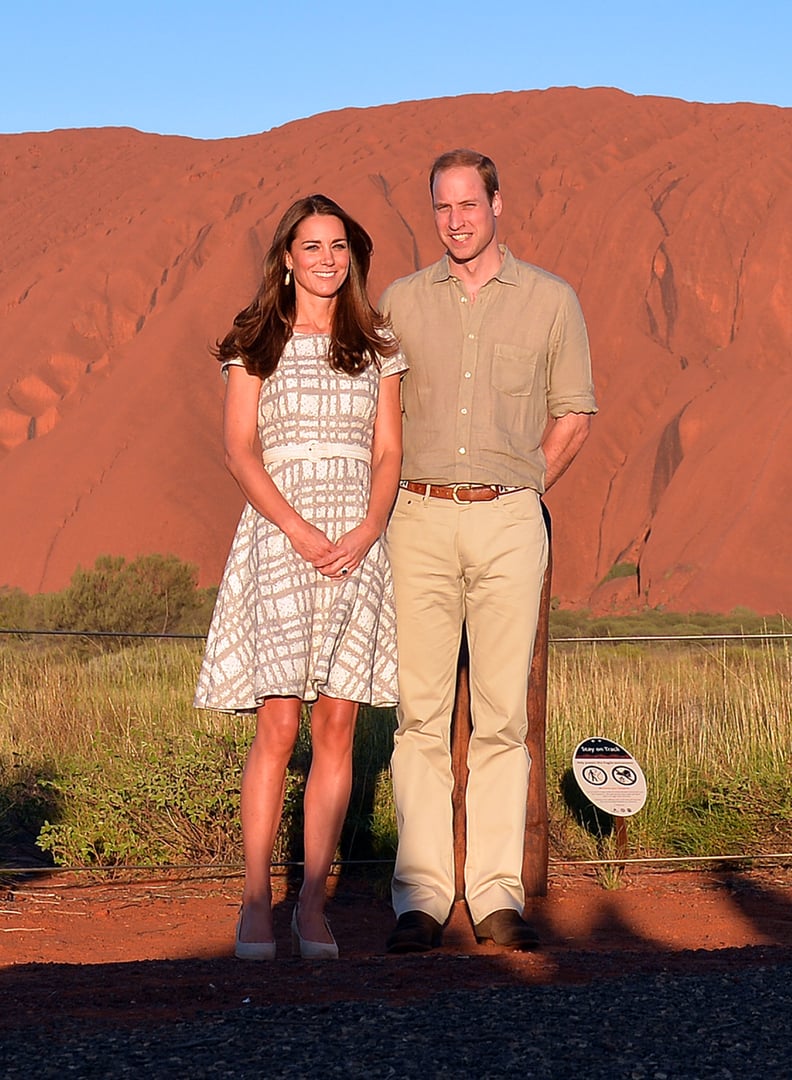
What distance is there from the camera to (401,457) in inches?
159

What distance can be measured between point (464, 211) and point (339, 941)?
96.2 inches

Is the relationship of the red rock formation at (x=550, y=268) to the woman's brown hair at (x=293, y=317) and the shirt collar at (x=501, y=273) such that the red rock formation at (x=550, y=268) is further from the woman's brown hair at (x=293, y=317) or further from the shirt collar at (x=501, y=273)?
the woman's brown hair at (x=293, y=317)

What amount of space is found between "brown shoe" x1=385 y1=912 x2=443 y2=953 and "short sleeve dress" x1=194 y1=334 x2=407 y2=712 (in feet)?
2.07

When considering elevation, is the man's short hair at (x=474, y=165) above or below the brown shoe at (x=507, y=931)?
above

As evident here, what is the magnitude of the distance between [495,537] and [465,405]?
40cm

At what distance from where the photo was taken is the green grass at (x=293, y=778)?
580 cm

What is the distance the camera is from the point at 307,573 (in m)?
3.81

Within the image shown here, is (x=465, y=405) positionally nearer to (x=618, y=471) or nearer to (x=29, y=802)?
(x=29, y=802)

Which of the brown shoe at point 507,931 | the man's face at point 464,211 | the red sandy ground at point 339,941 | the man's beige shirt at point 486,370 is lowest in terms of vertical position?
the red sandy ground at point 339,941

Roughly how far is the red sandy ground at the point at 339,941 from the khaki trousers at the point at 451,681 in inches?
9.7

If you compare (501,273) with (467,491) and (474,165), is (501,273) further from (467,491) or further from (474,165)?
(467,491)

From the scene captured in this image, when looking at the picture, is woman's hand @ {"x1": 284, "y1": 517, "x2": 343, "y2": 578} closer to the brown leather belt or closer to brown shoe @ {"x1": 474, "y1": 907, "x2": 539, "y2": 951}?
the brown leather belt

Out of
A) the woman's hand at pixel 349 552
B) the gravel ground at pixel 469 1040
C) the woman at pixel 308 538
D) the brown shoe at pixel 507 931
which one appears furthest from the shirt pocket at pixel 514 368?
the gravel ground at pixel 469 1040

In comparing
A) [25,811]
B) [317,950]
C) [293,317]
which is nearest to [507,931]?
[317,950]
